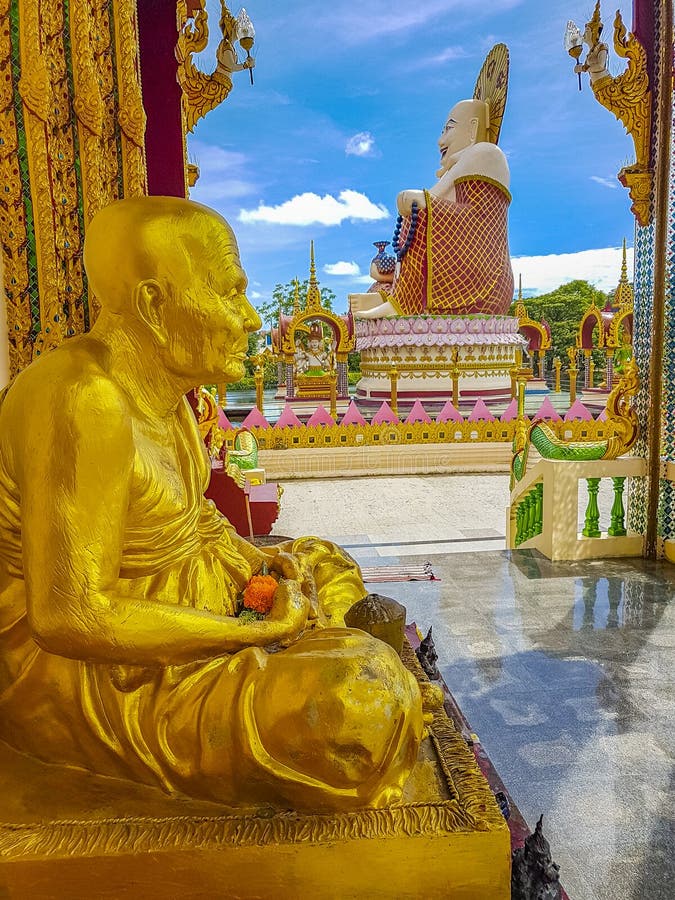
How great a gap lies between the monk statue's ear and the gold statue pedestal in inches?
39.7

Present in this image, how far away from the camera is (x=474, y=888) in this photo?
131 centimetres

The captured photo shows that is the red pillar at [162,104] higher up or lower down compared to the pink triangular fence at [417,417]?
higher up

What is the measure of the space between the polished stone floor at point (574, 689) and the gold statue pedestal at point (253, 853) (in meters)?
0.60

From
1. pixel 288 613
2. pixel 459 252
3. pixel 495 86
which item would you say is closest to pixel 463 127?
pixel 495 86

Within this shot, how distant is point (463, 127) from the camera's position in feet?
54.5

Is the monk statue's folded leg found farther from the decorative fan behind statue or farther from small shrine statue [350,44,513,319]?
the decorative fan behind statue

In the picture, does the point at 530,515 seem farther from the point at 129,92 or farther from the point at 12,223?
the point at 12,223

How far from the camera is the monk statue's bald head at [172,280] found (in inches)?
52.0

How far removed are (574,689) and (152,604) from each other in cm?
207

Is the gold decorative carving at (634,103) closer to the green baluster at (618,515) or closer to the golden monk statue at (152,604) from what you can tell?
the green baluster at (618,515)

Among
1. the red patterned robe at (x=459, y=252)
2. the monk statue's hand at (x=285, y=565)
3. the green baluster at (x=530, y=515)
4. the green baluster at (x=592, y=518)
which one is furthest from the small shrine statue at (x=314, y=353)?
the monk statue's hand at (x=285, y=565)

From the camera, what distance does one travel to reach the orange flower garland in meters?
1.59

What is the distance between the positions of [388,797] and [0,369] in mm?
1992

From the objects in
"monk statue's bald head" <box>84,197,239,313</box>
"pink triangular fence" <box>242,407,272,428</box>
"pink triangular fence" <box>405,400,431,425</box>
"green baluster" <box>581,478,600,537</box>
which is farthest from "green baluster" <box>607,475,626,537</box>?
"pink triangular fence" <box>242,407,272,428</box>
